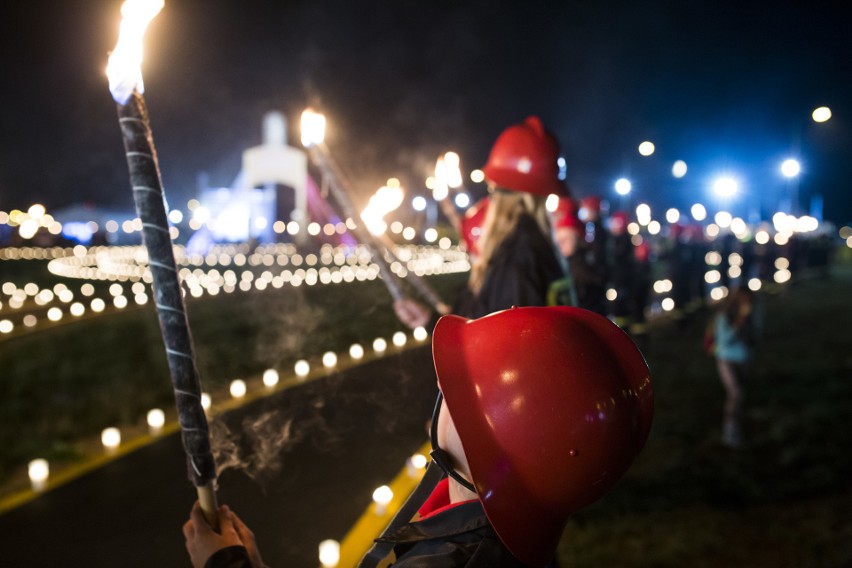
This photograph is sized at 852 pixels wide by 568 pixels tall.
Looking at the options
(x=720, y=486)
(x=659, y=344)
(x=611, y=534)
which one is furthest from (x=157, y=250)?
(x=659, y=344)

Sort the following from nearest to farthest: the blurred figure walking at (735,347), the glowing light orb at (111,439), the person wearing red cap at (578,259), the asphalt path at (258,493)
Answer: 1. the asphalt path at (258,493)
2. the person wearing red cap at (578,259)
3. the glowing light orb at (111,439)
4. the blurred figure walking at (735,347)

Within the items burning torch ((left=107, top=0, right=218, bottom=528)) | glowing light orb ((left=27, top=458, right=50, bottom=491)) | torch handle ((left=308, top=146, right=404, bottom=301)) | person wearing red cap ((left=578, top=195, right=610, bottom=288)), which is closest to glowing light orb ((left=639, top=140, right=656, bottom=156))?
person wearing red cap ((left=578, top=195, right=610, bottom=288))

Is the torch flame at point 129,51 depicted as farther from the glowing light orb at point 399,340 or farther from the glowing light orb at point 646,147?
the glowing light orb at point 646,147

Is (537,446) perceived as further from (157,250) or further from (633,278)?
(633,278)

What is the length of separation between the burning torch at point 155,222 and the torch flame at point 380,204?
2.53 meters

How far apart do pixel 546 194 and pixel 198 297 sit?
1386cm

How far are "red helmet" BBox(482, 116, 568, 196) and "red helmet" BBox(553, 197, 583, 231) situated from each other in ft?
7.47

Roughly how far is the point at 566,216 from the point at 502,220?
2.89 meters

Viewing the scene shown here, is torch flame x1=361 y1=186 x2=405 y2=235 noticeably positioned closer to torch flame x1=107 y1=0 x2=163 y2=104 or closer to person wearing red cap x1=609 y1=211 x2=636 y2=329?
torch flame x1=107 y1=0 x2=163 y2=104

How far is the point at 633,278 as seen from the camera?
10758 millimetres

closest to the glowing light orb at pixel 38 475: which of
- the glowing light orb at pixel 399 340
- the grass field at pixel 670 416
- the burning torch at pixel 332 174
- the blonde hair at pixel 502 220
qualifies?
the grass field at pixel 670 416

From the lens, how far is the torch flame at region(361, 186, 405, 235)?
418 centimetres

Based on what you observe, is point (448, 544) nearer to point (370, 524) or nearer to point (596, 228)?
point (370, 524)

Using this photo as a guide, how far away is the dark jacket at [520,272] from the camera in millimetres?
3025
